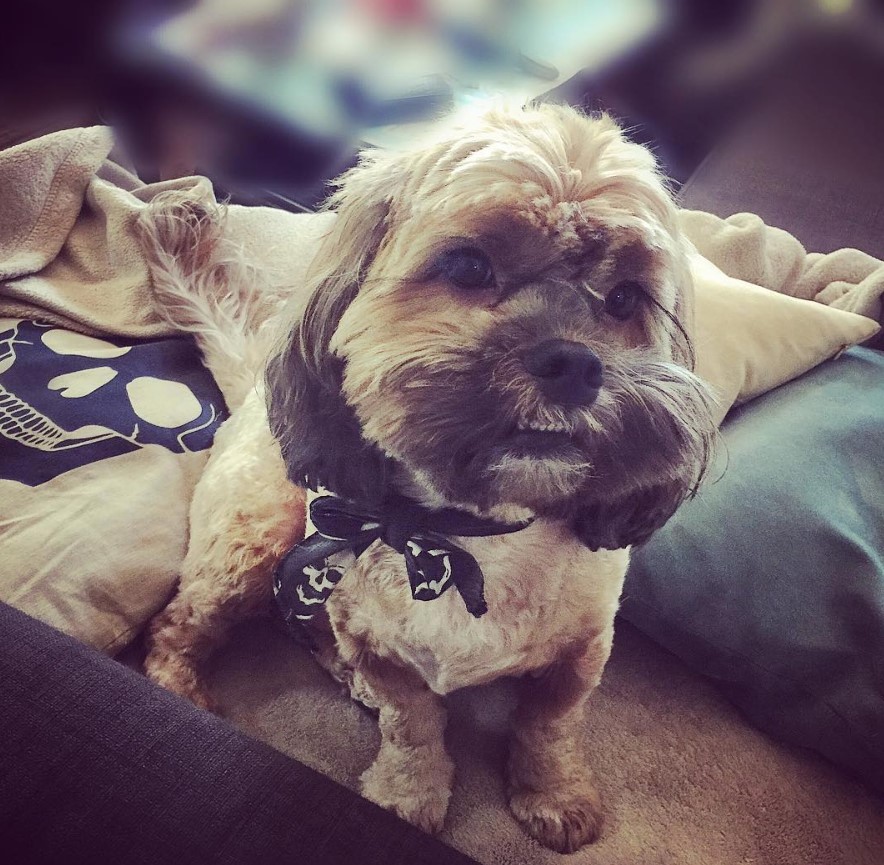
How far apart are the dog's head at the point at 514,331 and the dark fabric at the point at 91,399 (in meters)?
0.47

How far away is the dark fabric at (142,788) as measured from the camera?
0.63m

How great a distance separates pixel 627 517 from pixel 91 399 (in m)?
0.89

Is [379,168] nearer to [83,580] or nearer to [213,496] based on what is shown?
[213,496]

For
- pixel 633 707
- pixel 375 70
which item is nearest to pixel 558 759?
pixel 633 707

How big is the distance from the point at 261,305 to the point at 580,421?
0.96 m

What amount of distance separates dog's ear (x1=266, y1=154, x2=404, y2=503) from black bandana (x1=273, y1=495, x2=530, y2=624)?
35 millimetres

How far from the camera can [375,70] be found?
2014 mm

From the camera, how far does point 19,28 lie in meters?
1.44

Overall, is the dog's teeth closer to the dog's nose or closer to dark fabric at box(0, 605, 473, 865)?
the dog's nose

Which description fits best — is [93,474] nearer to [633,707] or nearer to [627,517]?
[627,517]

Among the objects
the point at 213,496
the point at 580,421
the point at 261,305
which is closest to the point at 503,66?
the point at 261,305

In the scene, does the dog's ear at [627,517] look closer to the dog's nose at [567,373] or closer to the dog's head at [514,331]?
the dog's head at [514,331]

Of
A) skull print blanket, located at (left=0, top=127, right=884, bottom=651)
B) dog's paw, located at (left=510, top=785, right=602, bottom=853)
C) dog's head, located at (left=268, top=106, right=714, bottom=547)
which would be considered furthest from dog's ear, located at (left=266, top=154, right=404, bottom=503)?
dog's paw, located at (left=510, top=785, right=602, bottom=853)

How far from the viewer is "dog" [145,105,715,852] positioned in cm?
66
